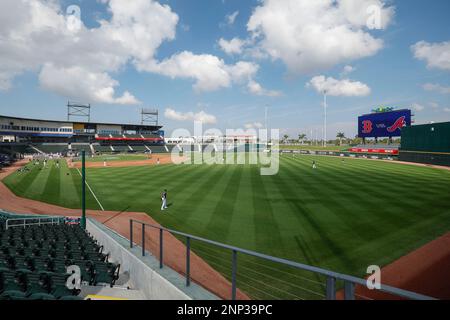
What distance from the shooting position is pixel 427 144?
162 ft

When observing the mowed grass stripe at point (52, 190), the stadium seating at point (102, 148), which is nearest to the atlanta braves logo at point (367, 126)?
the mowed grass stripe at point (52, 190)

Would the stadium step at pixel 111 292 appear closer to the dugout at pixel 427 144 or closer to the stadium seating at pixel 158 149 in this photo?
the dugout at pixel 427 144

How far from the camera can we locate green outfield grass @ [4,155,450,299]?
1083 centimetres

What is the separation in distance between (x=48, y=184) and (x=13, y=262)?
90.1ft

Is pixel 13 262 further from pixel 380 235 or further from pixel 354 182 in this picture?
pixel 354 182

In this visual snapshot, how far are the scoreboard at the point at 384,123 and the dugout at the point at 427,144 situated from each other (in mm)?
6809

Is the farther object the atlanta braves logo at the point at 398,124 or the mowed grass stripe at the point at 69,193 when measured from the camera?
the atlanta braves logo at the point at 398,124

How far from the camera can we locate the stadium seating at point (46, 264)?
5.58m

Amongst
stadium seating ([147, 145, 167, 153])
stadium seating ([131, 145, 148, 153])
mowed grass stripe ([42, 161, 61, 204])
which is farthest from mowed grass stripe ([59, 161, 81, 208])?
stadium seating ([147, 145, 167, 153])

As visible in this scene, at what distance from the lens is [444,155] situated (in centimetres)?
4603

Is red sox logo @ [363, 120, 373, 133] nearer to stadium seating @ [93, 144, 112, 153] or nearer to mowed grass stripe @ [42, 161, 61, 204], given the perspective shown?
mowed grass stripe @ [42, 161, 61, 204]

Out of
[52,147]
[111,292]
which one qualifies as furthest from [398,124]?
[52,147]

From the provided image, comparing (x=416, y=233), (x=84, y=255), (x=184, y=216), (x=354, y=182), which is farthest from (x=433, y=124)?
(x=84, y=255)

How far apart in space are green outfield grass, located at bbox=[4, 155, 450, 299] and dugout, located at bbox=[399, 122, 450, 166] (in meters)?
20.1
